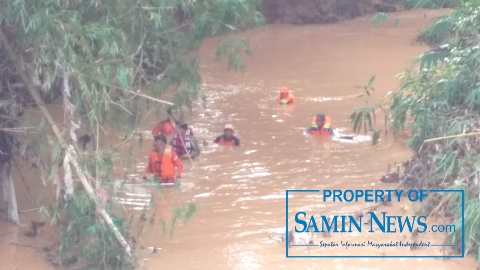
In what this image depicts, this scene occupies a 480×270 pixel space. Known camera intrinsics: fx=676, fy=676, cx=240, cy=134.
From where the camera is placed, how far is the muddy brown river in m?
6.64

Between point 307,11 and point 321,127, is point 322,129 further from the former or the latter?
point 307,11

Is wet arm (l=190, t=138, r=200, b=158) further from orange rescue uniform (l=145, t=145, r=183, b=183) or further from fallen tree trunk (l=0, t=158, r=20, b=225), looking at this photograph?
fallen tree trunk (l=0, t=158, r=20, b=225)

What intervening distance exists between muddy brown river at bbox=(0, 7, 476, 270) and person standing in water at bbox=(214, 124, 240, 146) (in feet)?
0.44

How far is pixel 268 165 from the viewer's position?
9664 mm

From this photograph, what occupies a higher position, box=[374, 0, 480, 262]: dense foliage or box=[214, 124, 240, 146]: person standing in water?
box=[374, 0, 480, 262]: dense foliage

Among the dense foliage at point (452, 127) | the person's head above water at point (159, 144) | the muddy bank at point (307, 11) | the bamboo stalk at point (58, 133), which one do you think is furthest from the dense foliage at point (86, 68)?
the muddy bank at point (307, 11)

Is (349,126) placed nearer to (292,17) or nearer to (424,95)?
(424,95)

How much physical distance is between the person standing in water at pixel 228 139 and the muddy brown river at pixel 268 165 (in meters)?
0.13

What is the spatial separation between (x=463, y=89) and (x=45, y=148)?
15.5ft

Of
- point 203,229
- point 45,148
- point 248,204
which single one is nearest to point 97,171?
point 45,148

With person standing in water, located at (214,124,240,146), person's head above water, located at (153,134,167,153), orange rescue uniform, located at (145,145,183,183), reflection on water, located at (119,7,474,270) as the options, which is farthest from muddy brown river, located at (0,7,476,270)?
person's head above water, located at (153,134,167,153)

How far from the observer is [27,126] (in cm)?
605

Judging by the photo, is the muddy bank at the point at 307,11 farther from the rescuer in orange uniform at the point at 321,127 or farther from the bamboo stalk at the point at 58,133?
the bamboo stalk at the point at 58,133

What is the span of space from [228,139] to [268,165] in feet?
3.82
